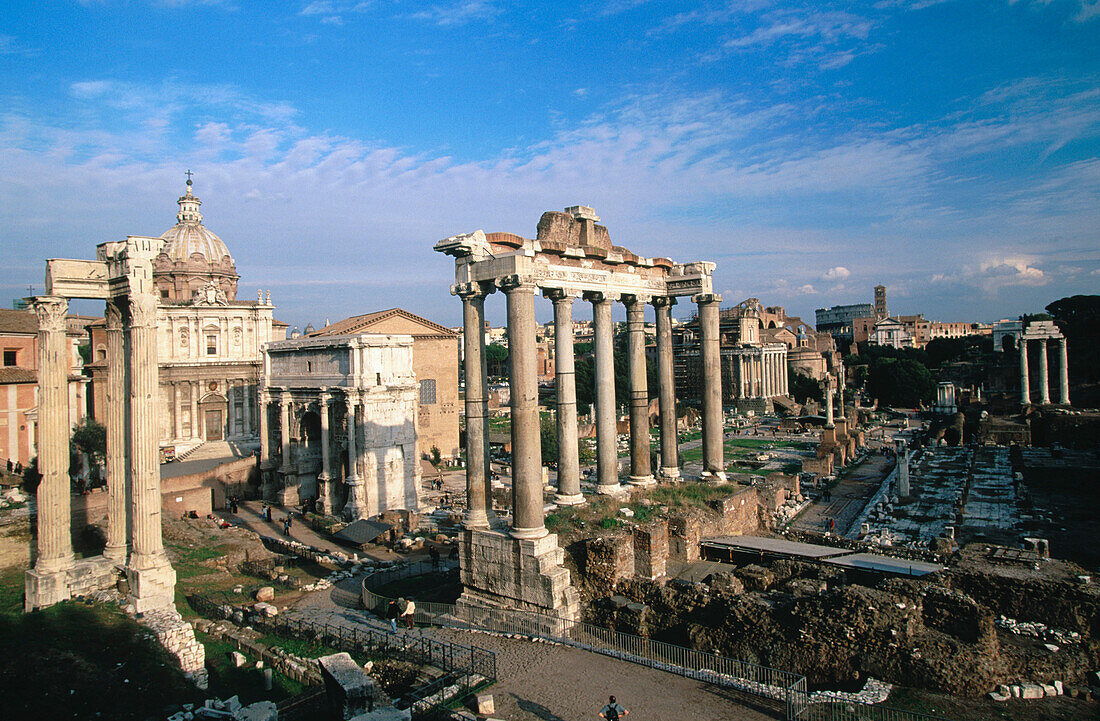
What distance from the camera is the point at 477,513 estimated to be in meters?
14.0

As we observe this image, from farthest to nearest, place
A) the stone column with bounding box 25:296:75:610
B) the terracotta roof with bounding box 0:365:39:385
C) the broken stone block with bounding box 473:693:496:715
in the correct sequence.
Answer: the terracotta roof with bounding box 0:365:39:385 < the stone column with bounding box 25:296:75:610 < the broken stone block with bounding box 473:693:496:715

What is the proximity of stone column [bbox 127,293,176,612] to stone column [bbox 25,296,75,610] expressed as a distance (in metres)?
1.42

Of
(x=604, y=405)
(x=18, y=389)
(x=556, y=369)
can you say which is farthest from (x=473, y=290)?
(x=18, y=389)

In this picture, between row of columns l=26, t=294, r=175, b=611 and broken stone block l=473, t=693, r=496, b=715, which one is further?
row of columns l=26, t=294, r=175, b=611

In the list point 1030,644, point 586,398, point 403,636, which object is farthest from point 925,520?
point 586,398

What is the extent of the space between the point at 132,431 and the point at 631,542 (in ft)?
32.7

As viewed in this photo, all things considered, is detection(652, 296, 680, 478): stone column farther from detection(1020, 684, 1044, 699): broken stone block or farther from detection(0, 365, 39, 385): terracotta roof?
detection(0, 365, 39, 385): terracotta roof

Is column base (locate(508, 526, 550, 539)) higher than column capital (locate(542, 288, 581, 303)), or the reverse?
column capital (locate(542, 288, 581, 303))

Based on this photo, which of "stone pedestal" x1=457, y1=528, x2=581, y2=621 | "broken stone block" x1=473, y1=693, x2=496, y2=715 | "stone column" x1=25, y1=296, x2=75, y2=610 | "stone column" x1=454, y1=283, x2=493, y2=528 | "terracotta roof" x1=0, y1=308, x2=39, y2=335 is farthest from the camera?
"terracotta roof" x1=0, y1=308, x2=39, y2=335

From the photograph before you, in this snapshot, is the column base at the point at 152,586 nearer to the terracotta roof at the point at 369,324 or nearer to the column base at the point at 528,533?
the column base at the point at 528,533

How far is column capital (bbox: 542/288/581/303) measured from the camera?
1488cm

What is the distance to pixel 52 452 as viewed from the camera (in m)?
13.4

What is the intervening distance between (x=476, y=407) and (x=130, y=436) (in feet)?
23.4

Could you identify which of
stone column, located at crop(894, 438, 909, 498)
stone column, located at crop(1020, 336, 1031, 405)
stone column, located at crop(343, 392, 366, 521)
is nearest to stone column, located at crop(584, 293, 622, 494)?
stone column, located at crop(343, 392, 366, 521)
